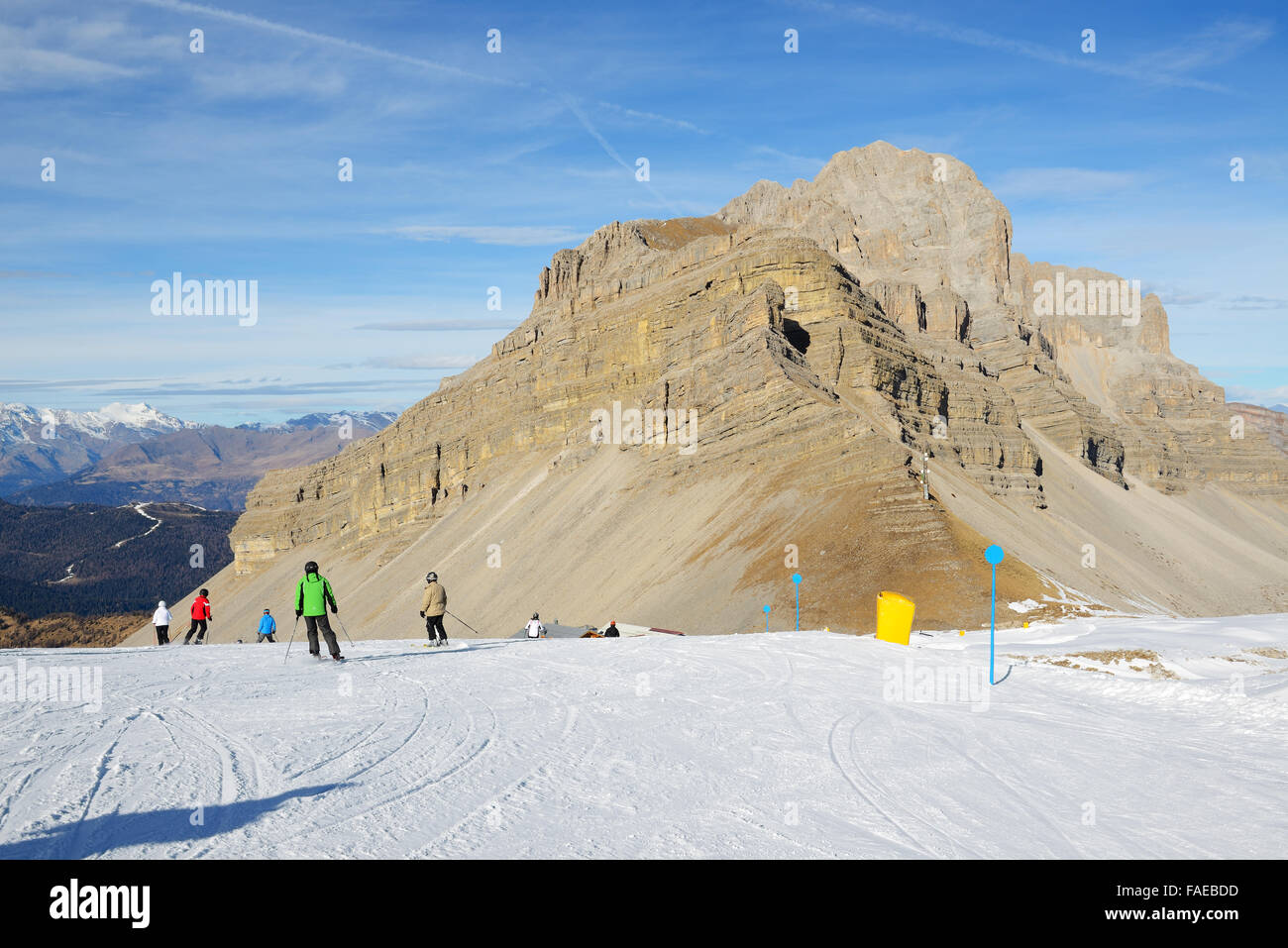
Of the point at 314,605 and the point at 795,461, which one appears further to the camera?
the point at 795,461

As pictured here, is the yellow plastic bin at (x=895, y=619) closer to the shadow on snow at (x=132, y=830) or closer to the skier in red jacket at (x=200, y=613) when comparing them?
the shadow on snow at (x=132, y=830)

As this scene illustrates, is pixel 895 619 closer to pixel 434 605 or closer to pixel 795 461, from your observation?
pixel 434 605

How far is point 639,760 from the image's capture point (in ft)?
33.4

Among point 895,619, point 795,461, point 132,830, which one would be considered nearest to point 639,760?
point 132,830

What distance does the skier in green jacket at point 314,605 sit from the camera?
1739 cm

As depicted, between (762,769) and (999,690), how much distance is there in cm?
768

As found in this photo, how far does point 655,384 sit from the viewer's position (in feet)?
262

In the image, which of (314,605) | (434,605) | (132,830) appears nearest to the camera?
(132,830)

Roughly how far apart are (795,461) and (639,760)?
47.7 meters

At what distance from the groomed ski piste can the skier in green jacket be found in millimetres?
539

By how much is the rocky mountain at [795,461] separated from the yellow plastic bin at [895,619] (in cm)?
1434

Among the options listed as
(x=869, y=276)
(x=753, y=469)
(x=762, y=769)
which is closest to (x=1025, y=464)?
(x=753, y=469)

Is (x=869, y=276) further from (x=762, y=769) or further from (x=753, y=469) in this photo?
(x=762, y=769)

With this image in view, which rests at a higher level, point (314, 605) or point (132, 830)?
point (314, 605)
